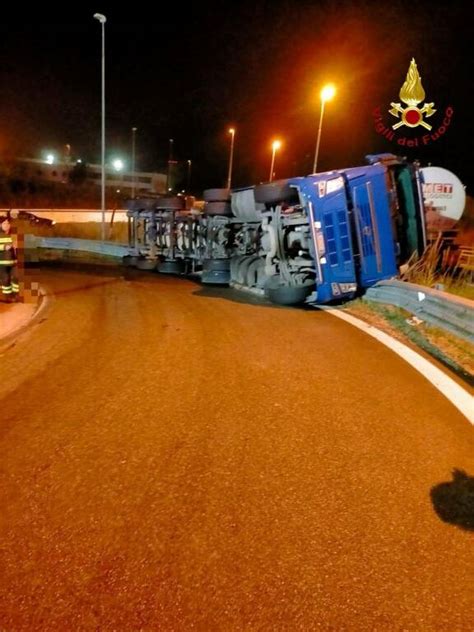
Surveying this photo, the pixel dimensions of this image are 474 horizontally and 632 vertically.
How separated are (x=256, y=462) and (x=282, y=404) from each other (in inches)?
→ 40.0

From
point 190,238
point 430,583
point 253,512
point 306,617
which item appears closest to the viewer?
point 306,617

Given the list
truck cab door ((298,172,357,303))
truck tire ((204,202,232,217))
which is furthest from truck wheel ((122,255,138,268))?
truck cab door ((298,172,357,303))

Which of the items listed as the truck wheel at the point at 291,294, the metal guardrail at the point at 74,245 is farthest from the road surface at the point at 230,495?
the metal guardrail at the point at 74,245

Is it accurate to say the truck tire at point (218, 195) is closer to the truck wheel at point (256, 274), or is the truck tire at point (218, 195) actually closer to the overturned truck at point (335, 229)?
the overturned truck at point (335, 229)

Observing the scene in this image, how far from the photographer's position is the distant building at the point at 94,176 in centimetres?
7125

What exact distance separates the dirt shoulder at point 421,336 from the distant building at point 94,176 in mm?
61046

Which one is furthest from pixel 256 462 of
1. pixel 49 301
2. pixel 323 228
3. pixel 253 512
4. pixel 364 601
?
pixel 49 301

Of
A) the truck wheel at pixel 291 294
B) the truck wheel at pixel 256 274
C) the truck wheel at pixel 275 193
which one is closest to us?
the truck wheel at pixel 291 294

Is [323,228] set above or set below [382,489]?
above

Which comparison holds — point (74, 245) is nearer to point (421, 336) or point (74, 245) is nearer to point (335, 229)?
point (335, 229)

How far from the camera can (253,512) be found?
2.74 m

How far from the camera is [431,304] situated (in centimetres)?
685

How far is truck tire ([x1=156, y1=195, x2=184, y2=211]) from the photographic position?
635 inches

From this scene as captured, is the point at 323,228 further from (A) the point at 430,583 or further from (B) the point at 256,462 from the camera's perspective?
(A) the point at 430,583
